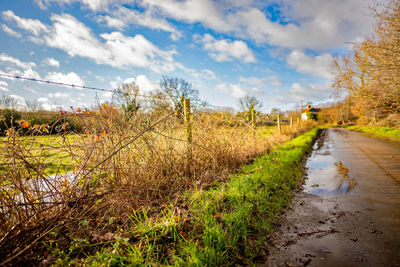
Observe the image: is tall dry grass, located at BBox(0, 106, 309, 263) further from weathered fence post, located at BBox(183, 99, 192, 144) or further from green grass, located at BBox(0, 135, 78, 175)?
weathered fence post, located at BBox(183, 99, 192, 144)

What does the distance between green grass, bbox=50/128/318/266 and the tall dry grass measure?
0.47m

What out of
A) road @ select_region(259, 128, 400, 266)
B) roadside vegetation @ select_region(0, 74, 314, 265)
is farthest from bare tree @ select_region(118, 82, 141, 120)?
road @ select_region(259, 128, 400, 266)

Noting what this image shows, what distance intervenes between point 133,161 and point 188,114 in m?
2.21

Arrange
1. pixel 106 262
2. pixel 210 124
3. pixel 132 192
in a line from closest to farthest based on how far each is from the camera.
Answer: pixel 106 262 → pixel 132 192 → pixel 210 124

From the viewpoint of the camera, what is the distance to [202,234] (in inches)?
102

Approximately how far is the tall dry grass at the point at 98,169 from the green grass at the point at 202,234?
467 mm

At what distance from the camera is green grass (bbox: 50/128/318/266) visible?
218cm

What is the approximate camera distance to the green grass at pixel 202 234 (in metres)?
2.18

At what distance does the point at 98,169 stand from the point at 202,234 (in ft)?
7.36

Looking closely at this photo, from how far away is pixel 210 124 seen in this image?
5.98 meters

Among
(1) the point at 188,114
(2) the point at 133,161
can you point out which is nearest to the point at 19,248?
(2) the point at 133,161

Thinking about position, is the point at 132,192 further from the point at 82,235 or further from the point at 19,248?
the point at 19,248

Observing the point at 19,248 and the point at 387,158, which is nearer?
the point at 19,248

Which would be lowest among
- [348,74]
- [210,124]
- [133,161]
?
[133,161]
